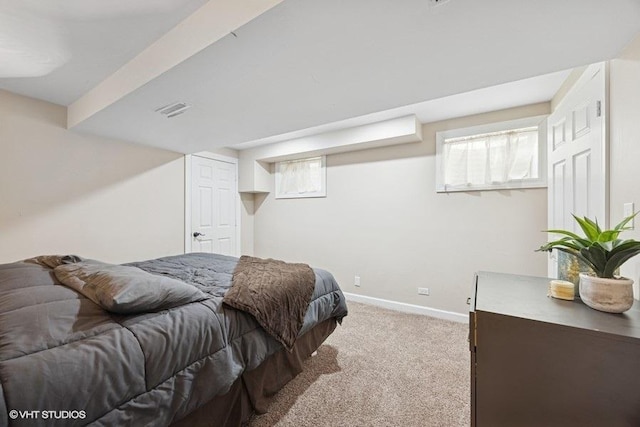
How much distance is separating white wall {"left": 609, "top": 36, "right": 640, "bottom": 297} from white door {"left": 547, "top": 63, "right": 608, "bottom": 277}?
45mm

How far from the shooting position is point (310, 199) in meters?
4.03

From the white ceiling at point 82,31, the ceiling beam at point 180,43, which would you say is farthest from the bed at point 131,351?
the white ceiling at point 82,31

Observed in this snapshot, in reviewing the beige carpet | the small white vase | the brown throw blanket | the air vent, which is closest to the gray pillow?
the brown throw blanket

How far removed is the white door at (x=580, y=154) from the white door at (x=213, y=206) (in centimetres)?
407

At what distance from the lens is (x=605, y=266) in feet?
3.52

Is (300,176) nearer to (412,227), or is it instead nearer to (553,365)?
(412,227)

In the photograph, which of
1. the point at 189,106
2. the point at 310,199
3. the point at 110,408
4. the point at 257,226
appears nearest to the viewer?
the point at 110,408

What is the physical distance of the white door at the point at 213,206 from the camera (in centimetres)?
381

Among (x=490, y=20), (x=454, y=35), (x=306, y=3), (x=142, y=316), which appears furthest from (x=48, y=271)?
(x=490, y=20)

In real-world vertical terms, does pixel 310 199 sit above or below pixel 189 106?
below

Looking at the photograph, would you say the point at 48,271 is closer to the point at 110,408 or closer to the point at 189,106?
the point at 110,408

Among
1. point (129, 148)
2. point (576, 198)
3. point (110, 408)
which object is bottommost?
point (110, 408)

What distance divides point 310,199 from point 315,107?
6.52ft

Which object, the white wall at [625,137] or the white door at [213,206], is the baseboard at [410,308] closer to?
the white wall at [625,137]
